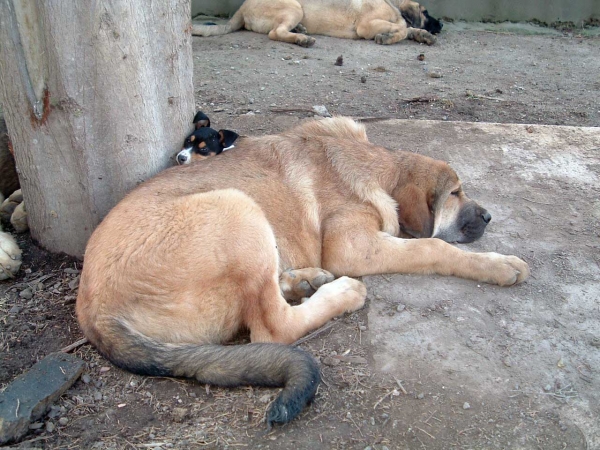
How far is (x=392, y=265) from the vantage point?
4137mm

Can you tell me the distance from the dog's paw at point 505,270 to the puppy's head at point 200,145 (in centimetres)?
224

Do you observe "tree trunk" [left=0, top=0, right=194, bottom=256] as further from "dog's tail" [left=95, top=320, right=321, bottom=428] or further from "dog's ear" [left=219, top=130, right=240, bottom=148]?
"dog's tail" [left=95, top=320, right=321, bottom=428]

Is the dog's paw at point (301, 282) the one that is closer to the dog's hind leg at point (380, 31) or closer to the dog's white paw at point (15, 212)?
the dog's white paw at point (15, 212)

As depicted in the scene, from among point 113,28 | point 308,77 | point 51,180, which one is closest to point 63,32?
point 113,28

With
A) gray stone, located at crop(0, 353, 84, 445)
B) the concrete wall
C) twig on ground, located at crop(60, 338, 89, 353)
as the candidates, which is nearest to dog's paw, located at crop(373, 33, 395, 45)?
the concrete wall

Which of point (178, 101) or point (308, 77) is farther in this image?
point (308, 77)

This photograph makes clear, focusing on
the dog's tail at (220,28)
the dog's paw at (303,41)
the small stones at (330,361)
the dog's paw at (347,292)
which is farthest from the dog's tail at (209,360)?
the dog's tail at (220,28)

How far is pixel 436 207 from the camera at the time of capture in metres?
4.45

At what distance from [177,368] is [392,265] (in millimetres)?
1763

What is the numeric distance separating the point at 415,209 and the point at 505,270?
81 cm

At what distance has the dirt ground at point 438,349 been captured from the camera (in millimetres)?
2846

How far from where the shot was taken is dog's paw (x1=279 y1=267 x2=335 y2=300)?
3988mm

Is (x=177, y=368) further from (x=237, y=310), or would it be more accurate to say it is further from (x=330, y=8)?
A: (x=330, y=8)

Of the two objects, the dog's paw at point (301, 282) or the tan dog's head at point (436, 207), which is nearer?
the dog's paw at point (301, 282)
